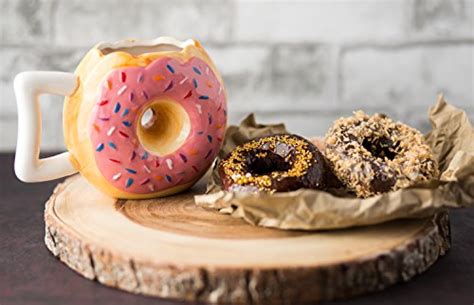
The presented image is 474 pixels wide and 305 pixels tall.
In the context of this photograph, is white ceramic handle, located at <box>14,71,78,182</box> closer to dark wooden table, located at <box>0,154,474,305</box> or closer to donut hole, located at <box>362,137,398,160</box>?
dark wooden table, located at <box>0,154,474,305</box>

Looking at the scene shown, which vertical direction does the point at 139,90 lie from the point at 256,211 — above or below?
above

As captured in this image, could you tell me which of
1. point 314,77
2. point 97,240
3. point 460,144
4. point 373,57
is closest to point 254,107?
point 314,77

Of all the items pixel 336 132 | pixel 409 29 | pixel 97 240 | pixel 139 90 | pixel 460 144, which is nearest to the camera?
pixel 97 240

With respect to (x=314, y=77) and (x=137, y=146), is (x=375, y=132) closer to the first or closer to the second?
(x=137, y=146)

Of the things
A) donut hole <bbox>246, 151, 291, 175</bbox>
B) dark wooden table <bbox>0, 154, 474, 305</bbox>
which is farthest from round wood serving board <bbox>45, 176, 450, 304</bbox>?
donut hole <bbox>246, 151, 291, 175</bbox>

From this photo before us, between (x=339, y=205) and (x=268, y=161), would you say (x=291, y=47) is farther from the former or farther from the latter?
(x=339, y=205)

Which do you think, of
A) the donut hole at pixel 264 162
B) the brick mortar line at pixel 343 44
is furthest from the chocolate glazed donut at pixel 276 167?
the brick mortar line at pixel 343 44

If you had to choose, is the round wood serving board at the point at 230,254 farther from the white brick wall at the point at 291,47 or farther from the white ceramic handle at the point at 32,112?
the white brick wall at the point at 291,47
